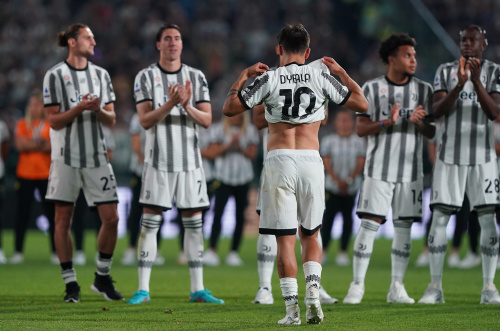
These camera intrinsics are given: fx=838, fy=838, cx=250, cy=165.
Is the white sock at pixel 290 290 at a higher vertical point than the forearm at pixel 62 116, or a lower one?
lower

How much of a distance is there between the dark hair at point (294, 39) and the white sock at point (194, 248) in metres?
2.35

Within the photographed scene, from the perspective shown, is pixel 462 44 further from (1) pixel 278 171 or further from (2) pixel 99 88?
(2) pixel 99 88

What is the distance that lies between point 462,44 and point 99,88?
3558 millimetres

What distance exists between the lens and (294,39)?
636 centimetres

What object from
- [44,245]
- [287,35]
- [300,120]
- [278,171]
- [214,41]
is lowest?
[44,245]

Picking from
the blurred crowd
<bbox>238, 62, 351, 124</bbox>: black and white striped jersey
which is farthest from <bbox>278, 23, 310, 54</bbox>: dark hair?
the blurred crowd

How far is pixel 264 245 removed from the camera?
8.05m

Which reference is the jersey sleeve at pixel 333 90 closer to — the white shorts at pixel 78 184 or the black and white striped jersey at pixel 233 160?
the white shorts at pixel 78 184

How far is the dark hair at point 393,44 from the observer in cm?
→ 824

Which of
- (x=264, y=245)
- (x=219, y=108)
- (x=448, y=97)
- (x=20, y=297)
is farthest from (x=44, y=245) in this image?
(x=448, y=97)

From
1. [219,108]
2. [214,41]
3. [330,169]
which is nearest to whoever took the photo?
[330,169]

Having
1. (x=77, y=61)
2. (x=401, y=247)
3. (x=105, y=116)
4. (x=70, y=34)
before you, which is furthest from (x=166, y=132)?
(x=401, y=247)

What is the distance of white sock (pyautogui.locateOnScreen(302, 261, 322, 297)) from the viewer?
20.4 ft

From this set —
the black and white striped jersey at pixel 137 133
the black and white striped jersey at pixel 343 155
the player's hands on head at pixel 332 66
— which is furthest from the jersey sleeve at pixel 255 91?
the black and white striped jersey at pixel 343 155
